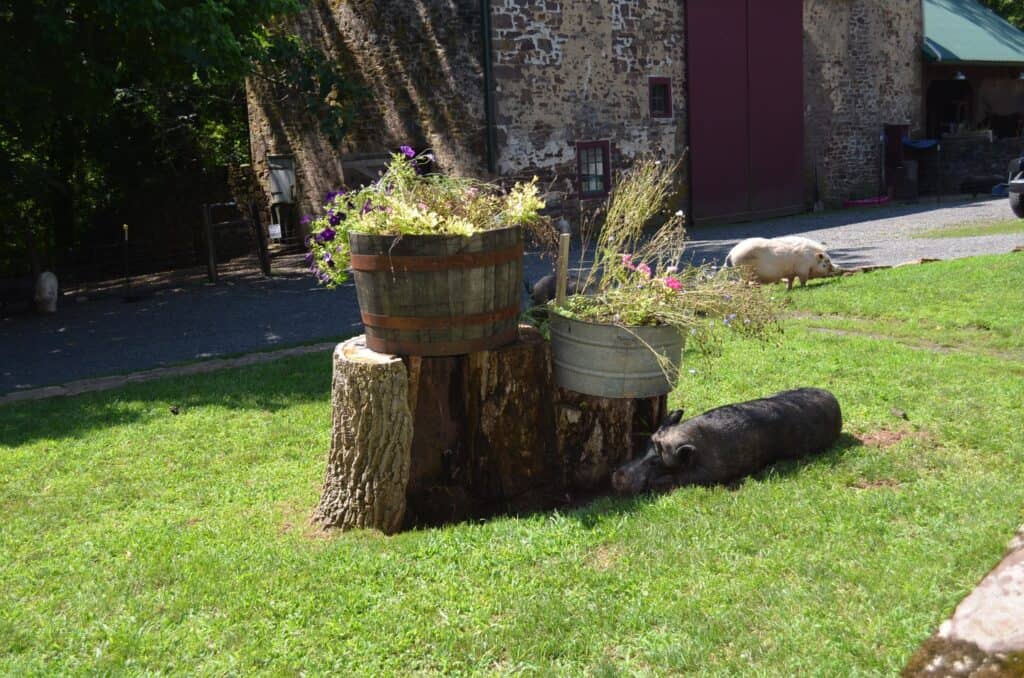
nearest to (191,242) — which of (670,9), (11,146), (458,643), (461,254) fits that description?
(11,146)

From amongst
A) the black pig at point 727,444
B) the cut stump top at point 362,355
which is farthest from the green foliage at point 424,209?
the black pig at point 727,444

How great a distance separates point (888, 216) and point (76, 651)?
2169 centimetres

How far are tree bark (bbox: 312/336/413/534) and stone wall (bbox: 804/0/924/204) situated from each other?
73.5 feet

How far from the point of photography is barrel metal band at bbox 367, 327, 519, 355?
4855 mm

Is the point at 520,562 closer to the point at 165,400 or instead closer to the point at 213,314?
the point at 165,400

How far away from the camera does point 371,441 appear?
16.1 ft

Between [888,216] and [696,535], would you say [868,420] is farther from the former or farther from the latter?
[888,216]

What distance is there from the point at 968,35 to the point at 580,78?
1751cm

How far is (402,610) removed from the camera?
374 centimetres

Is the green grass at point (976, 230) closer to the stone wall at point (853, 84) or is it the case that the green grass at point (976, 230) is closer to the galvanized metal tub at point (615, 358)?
the stone wall at point (853, 84)

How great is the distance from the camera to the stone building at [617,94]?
18.4 m

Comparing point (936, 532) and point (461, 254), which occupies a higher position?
point (461, 254)

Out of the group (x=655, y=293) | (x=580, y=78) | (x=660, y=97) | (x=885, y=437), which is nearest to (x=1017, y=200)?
(x=660, y=97)

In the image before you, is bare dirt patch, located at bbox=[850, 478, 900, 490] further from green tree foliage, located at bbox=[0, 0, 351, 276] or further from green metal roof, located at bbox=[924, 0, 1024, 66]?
green metal roof, located at bbox=[924, 0, 1024, 66]
